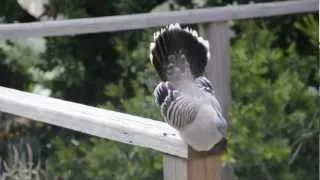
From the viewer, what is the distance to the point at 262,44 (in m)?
3.97

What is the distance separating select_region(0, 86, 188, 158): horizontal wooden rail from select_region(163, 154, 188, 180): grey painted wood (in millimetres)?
16

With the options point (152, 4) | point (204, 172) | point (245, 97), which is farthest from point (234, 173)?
point (204, 172)

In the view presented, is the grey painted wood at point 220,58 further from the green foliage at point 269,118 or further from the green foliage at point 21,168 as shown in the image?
the green foliage at point 21,168

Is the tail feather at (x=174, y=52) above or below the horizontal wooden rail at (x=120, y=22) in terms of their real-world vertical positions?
below

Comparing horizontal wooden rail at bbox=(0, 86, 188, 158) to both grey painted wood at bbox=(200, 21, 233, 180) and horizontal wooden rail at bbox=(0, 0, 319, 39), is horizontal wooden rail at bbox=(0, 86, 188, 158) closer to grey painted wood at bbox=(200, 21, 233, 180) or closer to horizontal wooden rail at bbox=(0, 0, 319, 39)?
horizontal wooden rail at bbox=(0, 0, 319, 39)

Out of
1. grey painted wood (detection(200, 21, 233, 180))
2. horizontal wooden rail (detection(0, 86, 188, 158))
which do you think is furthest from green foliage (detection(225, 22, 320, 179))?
horizontal wooden rail (detection(0, 86, 188, 158))

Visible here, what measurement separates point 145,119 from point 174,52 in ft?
0.82

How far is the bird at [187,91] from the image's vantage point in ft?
5.85

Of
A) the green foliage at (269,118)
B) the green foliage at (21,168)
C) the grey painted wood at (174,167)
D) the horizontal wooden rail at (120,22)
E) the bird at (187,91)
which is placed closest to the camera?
the bird at (187,91)

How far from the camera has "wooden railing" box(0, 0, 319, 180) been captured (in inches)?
75.9

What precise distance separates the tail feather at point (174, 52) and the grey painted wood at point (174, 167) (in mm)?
163

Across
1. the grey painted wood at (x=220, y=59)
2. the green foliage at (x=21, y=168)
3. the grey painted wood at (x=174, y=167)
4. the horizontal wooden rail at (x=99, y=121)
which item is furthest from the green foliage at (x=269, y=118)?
the grey painted wood at (x=174, y=167)

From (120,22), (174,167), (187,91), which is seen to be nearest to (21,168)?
(174,167)

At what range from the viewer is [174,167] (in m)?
1.97
